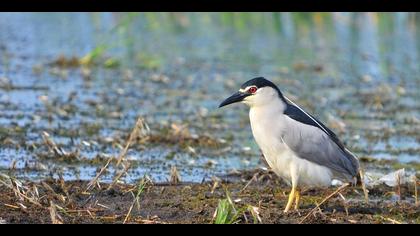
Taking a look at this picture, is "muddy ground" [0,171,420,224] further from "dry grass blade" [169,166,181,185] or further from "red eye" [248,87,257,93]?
"red eye" [248,87,257,93]

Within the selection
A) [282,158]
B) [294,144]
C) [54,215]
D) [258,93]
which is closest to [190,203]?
[282,158]

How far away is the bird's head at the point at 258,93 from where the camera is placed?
8.37 m

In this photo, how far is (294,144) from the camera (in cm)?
818

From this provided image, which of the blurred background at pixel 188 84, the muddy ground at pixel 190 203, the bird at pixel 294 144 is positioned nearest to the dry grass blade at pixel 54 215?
the muddy ground at pixel 190 203

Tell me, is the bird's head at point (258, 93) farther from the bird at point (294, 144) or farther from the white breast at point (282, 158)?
the white breast at point (282, 158)

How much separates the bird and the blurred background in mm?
1310

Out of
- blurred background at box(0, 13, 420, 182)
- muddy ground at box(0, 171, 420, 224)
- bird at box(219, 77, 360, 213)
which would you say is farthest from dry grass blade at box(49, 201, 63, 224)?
blurred background at box(0, 13, 420, 182)

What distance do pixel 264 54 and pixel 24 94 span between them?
5444mm

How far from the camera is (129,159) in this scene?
989 cm

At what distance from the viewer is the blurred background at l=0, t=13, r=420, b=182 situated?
1031cm

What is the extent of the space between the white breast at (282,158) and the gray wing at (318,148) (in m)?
0.04

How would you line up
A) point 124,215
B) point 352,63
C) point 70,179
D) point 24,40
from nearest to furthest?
point 124,215
point 70,179
point 352,63
point 24,40

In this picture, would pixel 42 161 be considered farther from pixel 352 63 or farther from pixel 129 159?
pixel 352 63
